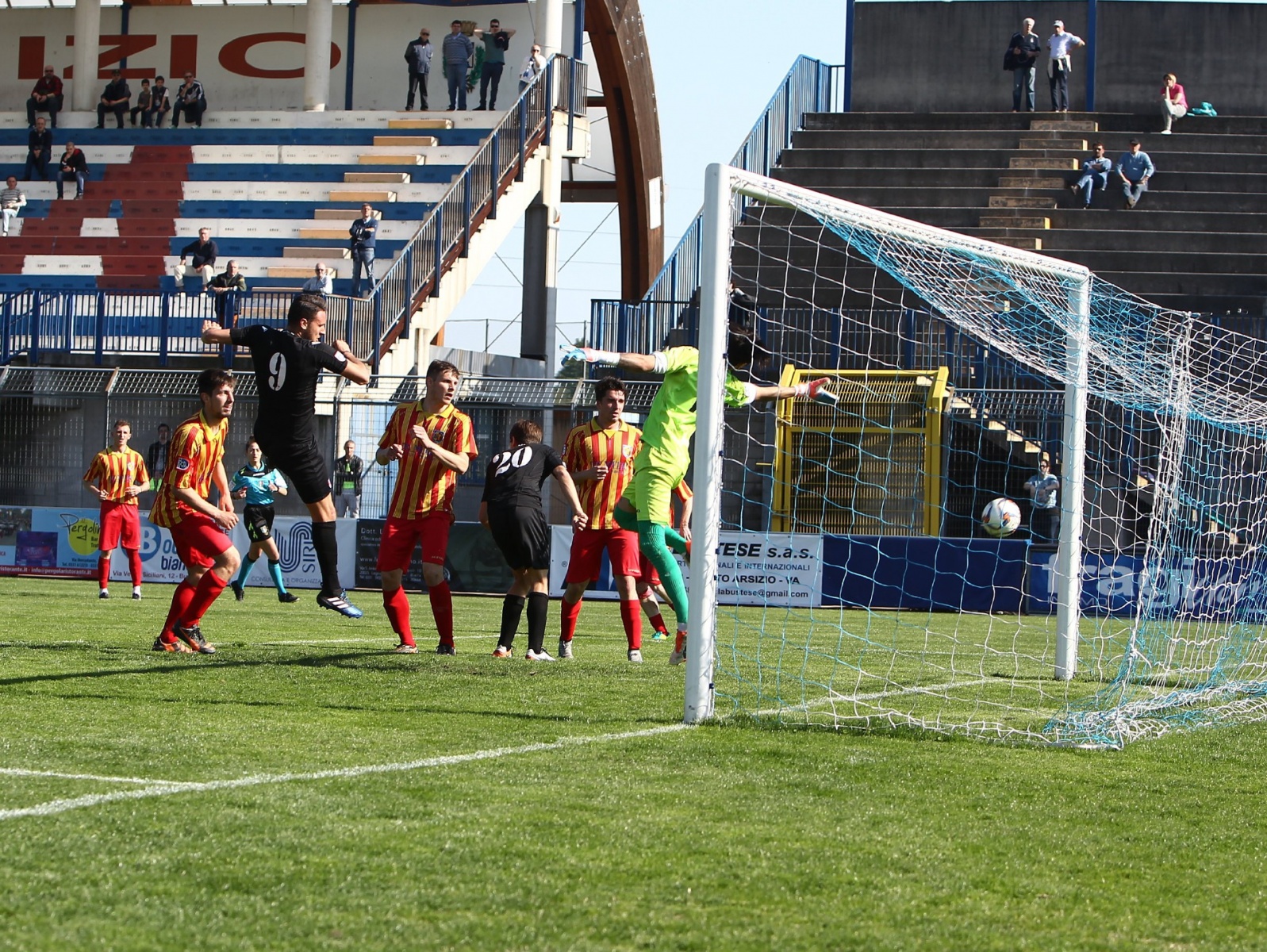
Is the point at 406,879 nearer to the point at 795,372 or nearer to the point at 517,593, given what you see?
the point at 517,593

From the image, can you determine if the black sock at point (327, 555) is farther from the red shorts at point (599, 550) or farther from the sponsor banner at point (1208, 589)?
the sponsor banner at point (1208, 589)

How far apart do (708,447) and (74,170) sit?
27803 mm

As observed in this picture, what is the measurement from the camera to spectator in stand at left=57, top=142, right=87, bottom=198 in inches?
1246

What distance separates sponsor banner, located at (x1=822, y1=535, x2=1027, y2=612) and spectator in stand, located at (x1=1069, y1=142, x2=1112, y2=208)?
425 inches

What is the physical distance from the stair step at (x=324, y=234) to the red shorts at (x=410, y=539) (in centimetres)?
2087

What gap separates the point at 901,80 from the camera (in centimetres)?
3312

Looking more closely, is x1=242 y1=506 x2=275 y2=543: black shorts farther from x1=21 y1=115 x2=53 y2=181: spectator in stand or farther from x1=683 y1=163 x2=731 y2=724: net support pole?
x1=21 y1=115 x2=53 y2=181: spectator in stand

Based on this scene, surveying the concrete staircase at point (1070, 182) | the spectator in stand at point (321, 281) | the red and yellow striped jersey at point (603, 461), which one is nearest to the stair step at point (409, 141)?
the spectator in stand at point (321, 281)

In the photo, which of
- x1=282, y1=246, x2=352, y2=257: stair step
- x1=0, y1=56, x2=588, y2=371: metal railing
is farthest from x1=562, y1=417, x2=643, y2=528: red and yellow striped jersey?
x1=282, y1=246, x2=352, y2=257: stair step

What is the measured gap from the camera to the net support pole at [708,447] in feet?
23.0

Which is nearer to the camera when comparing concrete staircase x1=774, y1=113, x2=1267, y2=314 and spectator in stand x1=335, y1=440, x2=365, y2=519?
spectator in stand x1=335, y1=440, x2=365, y2=519

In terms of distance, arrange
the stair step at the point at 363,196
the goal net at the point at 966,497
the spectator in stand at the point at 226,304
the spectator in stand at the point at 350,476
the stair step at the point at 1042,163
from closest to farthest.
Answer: the goal net at the point at 966,497 < the spectator in stand at the point at 350,476 < the spectator in stand at the point at 226,304 < the stair step at the point at 1042,163 < the stair step at the point at 363,196

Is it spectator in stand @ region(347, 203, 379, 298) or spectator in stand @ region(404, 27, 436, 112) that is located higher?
spectator in stand @ region(404, 27, 436, 112)

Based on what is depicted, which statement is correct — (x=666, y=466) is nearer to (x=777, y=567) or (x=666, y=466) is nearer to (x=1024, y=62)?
(x=777, y=567)
